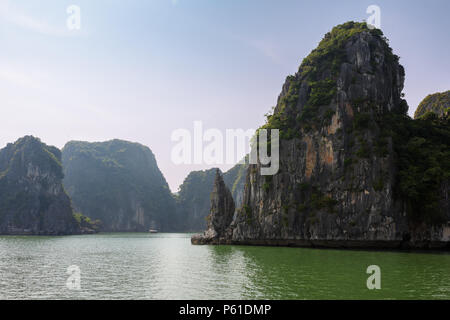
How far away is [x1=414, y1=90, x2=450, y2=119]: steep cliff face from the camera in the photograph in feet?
249

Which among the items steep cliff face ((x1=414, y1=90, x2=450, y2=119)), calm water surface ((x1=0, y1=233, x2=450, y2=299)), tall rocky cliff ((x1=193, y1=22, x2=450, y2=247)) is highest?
steep cliff face ((x1=414, y1=90, x2=450, y2=119))

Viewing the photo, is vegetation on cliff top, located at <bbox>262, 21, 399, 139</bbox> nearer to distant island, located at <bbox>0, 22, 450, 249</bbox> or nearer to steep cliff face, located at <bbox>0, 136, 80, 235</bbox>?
distant island, located at <bbox>0, 22, 450, 249</bbox>

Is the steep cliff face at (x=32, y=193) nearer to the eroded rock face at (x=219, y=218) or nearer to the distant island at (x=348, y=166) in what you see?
the eroded rock face at (x=219, y=218)

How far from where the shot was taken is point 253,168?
6419 cm

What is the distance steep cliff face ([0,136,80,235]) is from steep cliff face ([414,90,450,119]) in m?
119

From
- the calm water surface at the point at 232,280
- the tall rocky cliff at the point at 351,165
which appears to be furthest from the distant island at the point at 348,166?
the calm water surface at the point at 232,280

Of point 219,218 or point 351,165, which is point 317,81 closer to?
point 351,165

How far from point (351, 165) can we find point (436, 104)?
41677mm

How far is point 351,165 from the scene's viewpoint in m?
52.3

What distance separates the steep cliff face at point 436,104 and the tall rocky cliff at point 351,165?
18853 mm

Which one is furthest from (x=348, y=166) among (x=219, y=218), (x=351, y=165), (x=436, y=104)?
(x=436, y=104)

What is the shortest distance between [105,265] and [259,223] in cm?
3074

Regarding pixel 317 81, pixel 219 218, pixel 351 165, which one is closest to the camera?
pixel 351 165

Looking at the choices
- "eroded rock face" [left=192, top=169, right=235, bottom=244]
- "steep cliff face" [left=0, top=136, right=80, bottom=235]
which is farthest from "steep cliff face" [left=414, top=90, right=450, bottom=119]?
"steep cliff face" [left=0, top=136, right=80, bottom=235]
